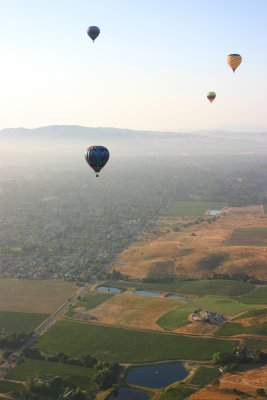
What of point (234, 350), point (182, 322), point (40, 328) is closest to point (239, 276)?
point (182, 322)

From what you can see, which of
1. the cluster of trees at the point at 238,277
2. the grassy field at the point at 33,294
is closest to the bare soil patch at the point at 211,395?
the grassy field at the point at 33,294

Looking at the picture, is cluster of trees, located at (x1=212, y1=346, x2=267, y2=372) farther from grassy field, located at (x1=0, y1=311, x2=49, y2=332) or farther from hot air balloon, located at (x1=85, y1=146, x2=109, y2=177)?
hot air balloon, located at (x1=85, y1=146, x2=109, y2=177)

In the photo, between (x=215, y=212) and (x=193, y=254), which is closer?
(x=193, y=254)

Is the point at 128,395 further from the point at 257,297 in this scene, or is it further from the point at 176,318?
the point at 257,297

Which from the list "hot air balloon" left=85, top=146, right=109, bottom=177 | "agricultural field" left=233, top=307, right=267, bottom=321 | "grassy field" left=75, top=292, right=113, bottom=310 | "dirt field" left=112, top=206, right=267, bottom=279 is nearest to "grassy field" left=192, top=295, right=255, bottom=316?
"agricultural field" left=233, top=307, right=267, bottom=321

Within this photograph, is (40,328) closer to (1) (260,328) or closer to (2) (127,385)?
(2) (127,385)

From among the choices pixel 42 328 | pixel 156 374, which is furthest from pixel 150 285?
pixel 156 374
